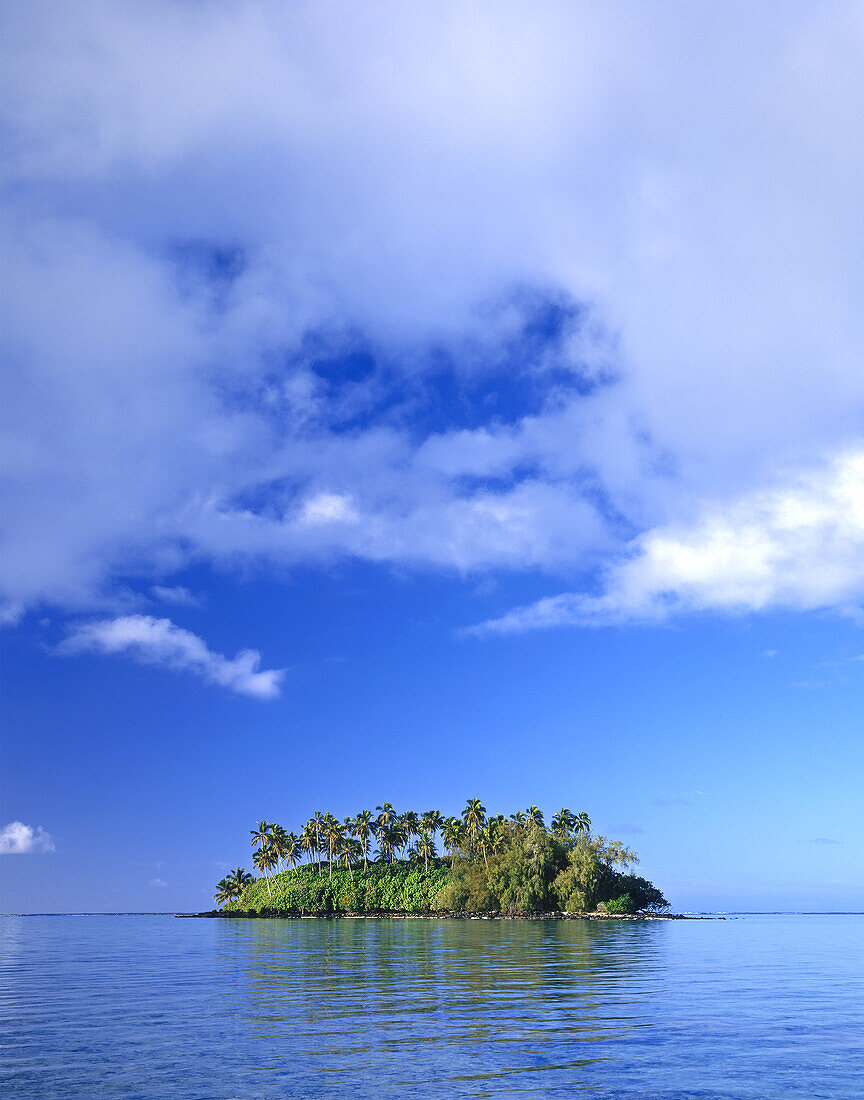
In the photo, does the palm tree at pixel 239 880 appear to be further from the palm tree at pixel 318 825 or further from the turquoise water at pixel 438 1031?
the turquoise water at pixel 438 1031

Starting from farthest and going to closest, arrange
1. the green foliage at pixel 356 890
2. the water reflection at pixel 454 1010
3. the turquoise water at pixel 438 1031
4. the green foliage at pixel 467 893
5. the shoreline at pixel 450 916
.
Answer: the green foliage at pixel 356 890, the green foliage at pixel 467 893, the shoreline at pixel 450 916, the water reflection at pixel 454 1010, the turquoise water at pixel 438 1031

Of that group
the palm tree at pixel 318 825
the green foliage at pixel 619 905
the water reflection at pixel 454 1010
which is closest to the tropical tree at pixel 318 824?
the palm tree at pixel 318 825

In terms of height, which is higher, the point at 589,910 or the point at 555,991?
the point at 555,991

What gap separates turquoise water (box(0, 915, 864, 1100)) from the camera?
15750mm

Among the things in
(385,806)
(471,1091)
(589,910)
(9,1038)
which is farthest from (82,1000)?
(385,806)

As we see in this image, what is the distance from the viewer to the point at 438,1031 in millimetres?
21000

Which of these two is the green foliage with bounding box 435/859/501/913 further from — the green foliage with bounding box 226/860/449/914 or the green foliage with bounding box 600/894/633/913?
the green foliage with bounding box 600/894/633/913

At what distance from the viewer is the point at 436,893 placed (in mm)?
144500

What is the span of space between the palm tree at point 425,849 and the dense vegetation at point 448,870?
20 centimetres

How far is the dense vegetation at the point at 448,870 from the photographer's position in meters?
124

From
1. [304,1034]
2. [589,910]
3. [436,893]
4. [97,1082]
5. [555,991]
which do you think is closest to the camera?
[97,1082]

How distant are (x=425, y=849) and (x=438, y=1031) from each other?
145213 mm

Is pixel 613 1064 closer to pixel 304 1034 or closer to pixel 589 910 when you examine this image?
pixel 304 1034

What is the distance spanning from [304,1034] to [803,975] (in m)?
32.2
